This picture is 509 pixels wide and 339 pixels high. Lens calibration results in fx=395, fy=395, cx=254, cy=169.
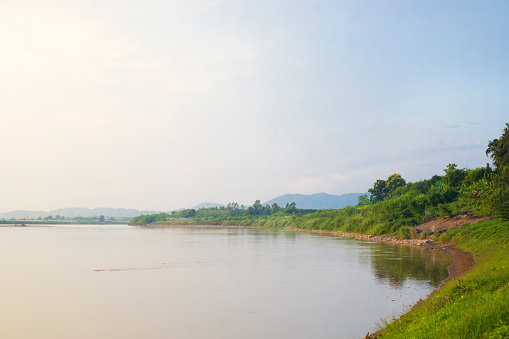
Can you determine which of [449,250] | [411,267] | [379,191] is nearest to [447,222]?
[449,250]

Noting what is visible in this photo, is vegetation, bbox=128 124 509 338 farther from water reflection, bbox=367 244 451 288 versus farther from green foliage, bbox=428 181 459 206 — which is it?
water reflection, bbox=367 244 451 288

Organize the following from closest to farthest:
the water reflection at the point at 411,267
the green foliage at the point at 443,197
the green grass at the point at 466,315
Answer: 1. the green grass at the point at 466,315
2. the water reflection at the point at 411,267
3. the green foliage at the point at 443,197

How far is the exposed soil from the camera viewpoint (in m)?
47.3

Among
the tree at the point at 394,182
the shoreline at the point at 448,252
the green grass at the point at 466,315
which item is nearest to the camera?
the green grass at the point at 466,315

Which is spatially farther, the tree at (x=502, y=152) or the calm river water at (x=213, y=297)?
the tree at (x=502, y=152)

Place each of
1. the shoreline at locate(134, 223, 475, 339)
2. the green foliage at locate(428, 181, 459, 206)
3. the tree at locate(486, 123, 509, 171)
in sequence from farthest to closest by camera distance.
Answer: the green foliage at locate(428, 181, 459, 206) → the tree at locate(486, 123, 509, 171) → the shoreline at locate(134, 223, 475, 339)

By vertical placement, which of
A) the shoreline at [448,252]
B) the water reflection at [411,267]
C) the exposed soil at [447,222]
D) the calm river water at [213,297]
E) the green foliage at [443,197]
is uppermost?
the green foliage at [443,197]

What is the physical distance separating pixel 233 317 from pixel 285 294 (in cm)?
570

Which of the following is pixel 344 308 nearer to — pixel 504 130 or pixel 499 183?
pixel 499 183

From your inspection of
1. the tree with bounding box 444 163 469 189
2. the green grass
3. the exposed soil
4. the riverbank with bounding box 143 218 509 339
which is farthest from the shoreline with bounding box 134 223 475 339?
the tree with bounding box 444 163 469 189

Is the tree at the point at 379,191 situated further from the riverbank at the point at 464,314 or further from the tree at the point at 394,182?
the riverbank at the point at 464,314

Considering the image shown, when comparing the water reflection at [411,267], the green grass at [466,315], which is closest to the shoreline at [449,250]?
the water reflection at [411,267]

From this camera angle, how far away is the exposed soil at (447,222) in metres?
47.3

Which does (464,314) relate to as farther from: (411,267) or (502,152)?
(502,152)
